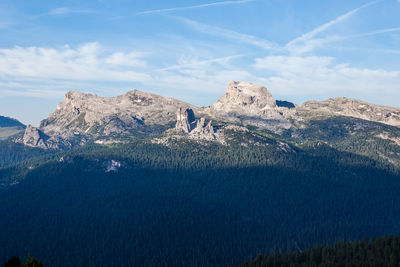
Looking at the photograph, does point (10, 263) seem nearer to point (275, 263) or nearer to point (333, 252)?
point (275, 263)

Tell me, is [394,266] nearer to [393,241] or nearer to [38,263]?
[393,241]

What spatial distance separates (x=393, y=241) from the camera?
582 ft

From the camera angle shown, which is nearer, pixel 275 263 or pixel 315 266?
pixel 315 266

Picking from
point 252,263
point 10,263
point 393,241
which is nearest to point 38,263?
point 10,263

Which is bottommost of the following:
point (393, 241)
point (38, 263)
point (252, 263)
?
point (252, 263)

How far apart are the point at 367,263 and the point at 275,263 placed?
37952 millimetres

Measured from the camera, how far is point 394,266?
15062 centimetres

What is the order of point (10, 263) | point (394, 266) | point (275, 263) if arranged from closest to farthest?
point (10, 263) < point (394, 266) < point (275, 263)

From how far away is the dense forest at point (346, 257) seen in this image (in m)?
158

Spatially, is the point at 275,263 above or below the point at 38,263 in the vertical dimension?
below

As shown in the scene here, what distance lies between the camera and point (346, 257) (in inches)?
6614

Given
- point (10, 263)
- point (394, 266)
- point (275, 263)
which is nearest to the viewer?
point (10, 263)

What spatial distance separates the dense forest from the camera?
157875 mm

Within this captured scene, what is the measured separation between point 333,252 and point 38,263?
138726 mm
